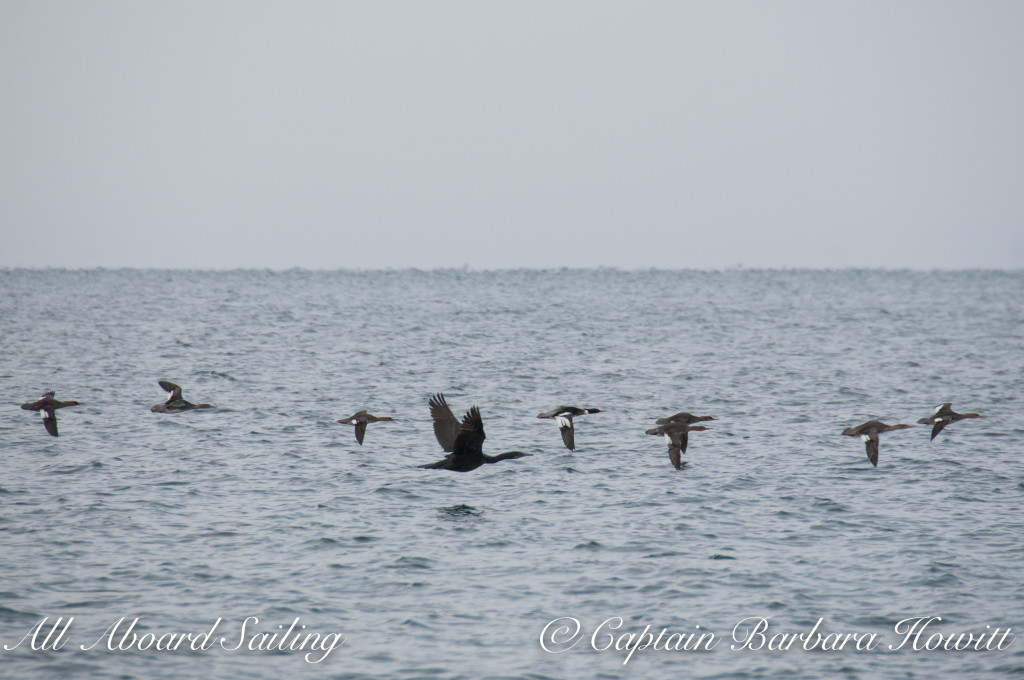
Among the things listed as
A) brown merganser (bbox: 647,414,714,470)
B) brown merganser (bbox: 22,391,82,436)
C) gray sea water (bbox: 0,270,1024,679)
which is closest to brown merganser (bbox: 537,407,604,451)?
gray sea water (bbox: 0,270,1024,679)

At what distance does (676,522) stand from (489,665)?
19.7 feet

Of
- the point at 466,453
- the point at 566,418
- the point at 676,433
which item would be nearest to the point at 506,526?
the point at 466,453

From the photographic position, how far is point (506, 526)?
16109 millimetres

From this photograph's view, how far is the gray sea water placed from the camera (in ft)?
37.9

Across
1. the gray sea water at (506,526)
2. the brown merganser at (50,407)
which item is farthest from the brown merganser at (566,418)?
the brown merganser at (50,407)

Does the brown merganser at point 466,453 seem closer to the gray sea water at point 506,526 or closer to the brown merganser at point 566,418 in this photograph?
the gray sea water at point 506,526

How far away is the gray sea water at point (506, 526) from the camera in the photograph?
1156 cm

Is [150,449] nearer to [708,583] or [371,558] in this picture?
[371,558]

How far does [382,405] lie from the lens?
28953mm

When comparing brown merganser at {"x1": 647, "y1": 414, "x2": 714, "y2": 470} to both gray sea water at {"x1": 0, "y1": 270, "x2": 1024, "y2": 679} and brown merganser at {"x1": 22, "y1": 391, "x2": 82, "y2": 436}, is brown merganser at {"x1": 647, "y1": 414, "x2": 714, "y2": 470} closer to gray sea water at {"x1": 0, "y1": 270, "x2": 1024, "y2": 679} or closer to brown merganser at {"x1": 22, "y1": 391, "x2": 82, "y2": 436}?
gray sea water at {"x1": 0, "y1": 270, "x2": 1024, "y2": 679}

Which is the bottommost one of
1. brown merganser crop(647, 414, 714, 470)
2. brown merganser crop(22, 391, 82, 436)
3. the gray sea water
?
the gray sea water

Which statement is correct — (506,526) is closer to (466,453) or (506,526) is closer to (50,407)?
(466,453)

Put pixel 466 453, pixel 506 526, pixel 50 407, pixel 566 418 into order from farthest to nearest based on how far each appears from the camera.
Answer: pixel 50 407
pixel 566 418
pixel 466 453
pixel 506 526

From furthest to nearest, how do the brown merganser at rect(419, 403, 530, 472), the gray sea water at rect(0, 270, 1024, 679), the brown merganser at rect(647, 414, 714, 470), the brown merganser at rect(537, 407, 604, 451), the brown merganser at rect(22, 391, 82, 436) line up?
the brown merganser at rect(22, 391, 82, 436) < the brown merganser at rect(647, 414, 714, 470) < the brown merganser at rect(537, 407, 604, 451) < the brown merganser at rect(419, 403, 530, 472) < the gray sea water at rect(0, 270, 1024, 679)
